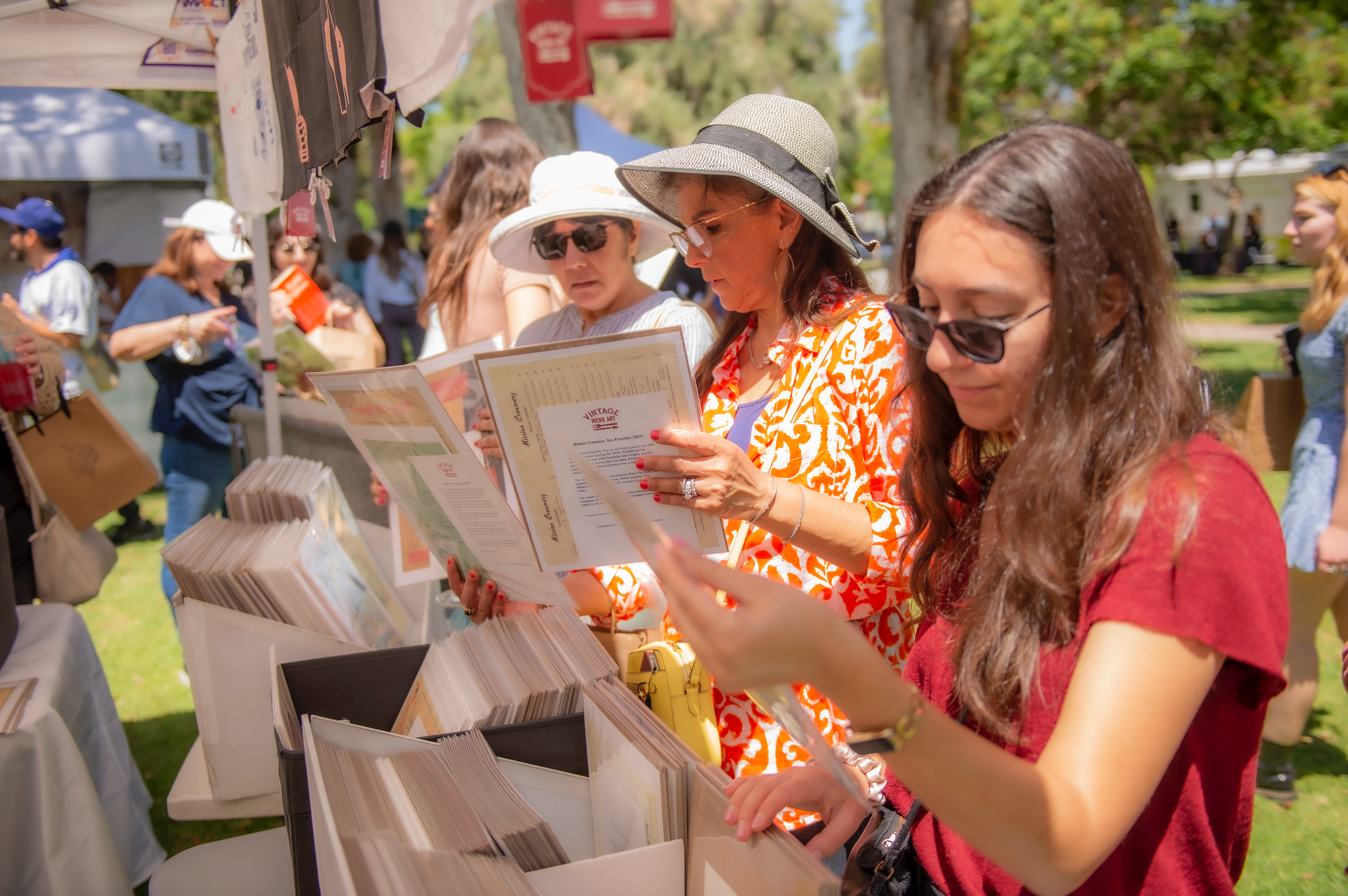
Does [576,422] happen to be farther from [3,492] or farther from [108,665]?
[108,665]

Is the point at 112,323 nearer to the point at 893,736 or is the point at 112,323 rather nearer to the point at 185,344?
the point at 185,344

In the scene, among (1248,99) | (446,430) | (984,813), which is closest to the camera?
(984,813)

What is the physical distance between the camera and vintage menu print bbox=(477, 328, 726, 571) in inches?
54.1

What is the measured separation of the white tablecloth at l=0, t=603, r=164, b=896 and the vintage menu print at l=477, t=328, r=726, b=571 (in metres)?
1.25

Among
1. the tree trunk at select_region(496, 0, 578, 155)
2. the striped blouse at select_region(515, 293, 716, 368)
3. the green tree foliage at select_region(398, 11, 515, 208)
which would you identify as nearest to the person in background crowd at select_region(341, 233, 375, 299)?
the tree trunk at select_region(496, 0, 578, 155)

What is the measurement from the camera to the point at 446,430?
156cm

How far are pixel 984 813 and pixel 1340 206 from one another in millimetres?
3276

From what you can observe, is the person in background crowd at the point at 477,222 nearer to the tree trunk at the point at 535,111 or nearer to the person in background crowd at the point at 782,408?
the person in background crowd at the point at 782,408

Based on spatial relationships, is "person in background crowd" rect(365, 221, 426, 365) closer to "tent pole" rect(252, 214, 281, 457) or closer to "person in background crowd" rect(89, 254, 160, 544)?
"person in background crowd" rect(89, 254, 160, 544)

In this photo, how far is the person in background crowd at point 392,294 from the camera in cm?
923

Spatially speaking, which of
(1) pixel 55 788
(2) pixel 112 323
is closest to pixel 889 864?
(1) pixel 55 788

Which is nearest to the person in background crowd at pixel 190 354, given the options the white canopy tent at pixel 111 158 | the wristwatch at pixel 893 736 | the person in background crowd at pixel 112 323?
the person in background crowd at pixel 112 323

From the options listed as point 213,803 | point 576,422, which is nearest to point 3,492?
point 213,803

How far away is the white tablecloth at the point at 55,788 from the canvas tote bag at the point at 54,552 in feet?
3.16
